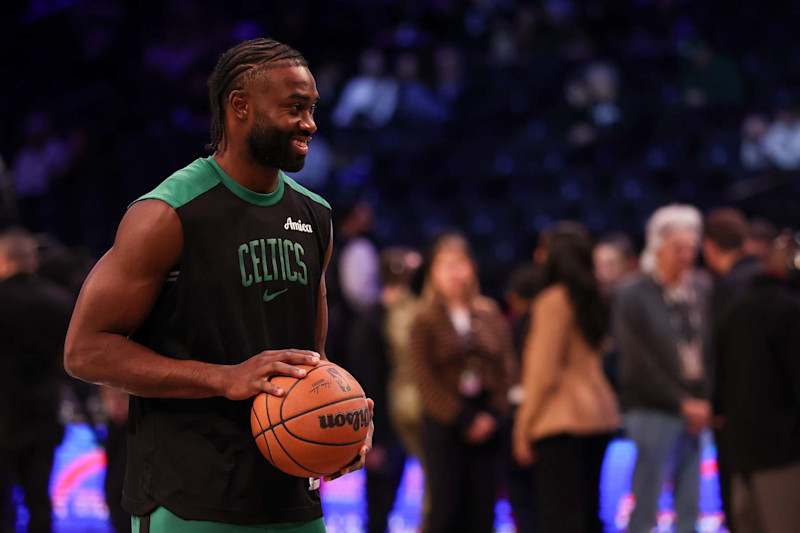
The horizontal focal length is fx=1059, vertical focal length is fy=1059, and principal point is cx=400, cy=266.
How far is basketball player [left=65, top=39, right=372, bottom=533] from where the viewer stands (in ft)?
7.40

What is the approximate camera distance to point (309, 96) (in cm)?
241

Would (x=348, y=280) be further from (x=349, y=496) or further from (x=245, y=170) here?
(x=245, y=170)

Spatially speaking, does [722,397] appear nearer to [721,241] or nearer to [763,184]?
[721,241]

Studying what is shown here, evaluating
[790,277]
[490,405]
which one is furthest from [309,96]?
[490,405]

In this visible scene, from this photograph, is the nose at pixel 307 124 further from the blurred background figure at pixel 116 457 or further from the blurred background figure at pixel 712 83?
the blurred background figure at pixel 712 83

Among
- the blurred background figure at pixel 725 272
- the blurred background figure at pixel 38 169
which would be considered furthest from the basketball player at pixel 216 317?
the blurred background figure at pixel 38 169

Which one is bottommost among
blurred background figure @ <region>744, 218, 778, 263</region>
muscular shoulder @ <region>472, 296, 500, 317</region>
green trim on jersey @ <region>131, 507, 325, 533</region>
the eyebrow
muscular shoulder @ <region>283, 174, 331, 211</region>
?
green trim on jersey @ <region>131, 507, 325, 533</region>

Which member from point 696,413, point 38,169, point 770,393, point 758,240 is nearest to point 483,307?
point 696,413

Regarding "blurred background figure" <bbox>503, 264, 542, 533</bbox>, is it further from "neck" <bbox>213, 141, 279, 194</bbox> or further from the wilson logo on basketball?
"neck" <bbox>213, 141, 279, 194</bbox>

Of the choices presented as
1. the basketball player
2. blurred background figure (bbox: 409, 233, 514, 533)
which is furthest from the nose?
blurred background figure (bbox: 409, 233, 514, 533)

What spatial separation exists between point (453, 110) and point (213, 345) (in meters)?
10.8

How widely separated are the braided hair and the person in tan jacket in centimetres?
303

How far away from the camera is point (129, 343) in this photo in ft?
7.50

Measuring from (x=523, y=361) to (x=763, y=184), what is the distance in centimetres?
707
